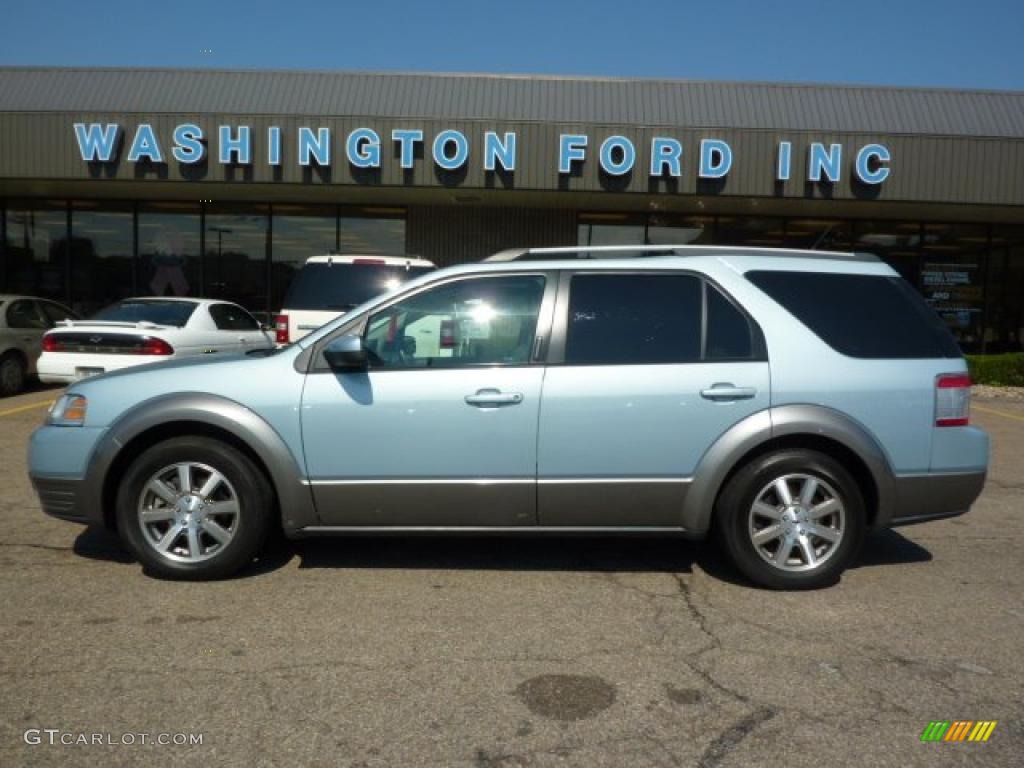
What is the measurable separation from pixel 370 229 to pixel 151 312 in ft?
25.8

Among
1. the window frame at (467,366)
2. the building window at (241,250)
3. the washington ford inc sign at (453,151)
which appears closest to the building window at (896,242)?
the washington ford inc sign at (453,151)

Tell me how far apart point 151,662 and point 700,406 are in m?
2.81

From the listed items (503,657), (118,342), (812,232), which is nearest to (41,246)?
(118,342)

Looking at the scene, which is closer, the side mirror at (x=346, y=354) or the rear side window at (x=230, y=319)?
the side mirror at (x=346, y=354)

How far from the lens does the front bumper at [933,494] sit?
4332mm

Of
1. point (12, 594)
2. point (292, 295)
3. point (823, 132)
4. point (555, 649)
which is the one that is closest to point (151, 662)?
point (12, 594)

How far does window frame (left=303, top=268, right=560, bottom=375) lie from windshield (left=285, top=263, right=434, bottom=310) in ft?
13.7

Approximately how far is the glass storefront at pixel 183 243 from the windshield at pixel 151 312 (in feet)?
23.8

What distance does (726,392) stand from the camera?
167 inches

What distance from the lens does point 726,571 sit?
184 inches

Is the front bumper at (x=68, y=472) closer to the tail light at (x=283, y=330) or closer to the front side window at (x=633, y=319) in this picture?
the front side window at (x=633, y=319)

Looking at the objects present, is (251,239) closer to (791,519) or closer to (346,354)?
(346,354)

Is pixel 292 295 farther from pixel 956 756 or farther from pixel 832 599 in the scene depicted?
pixel 956 756
